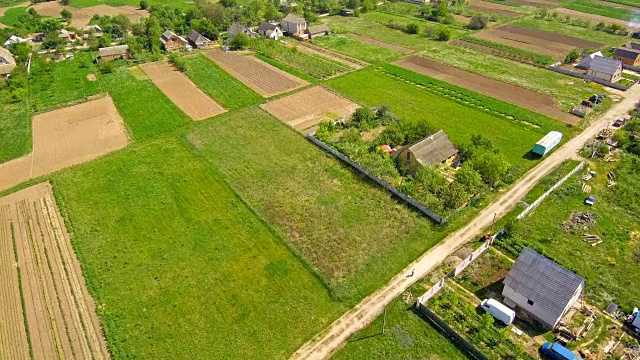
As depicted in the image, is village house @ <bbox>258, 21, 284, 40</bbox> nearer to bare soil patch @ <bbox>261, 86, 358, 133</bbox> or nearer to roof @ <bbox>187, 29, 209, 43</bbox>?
roof @ <bbox>187, 29, 209, 43</bbox>

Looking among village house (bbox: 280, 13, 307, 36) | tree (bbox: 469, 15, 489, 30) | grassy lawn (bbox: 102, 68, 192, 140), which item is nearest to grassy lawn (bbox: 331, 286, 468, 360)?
grassy lawn (bbox: 102, 68, 192, 140)

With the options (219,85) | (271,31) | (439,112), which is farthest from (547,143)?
(271,31)

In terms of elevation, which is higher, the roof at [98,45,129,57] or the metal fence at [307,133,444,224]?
the roof at [98,45,129,57]

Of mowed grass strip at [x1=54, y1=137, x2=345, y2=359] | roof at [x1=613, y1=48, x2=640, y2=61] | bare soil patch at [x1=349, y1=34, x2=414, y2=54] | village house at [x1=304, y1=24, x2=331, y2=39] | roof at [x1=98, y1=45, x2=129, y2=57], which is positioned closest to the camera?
mowed grass strip at [x1=54, y1=137, x2=345, y2=359]

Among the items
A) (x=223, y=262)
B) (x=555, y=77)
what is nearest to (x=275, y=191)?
(x=223, y=262)

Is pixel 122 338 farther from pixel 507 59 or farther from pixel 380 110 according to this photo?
pixel 507 59

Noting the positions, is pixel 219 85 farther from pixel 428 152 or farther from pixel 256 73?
pixel 428 152
